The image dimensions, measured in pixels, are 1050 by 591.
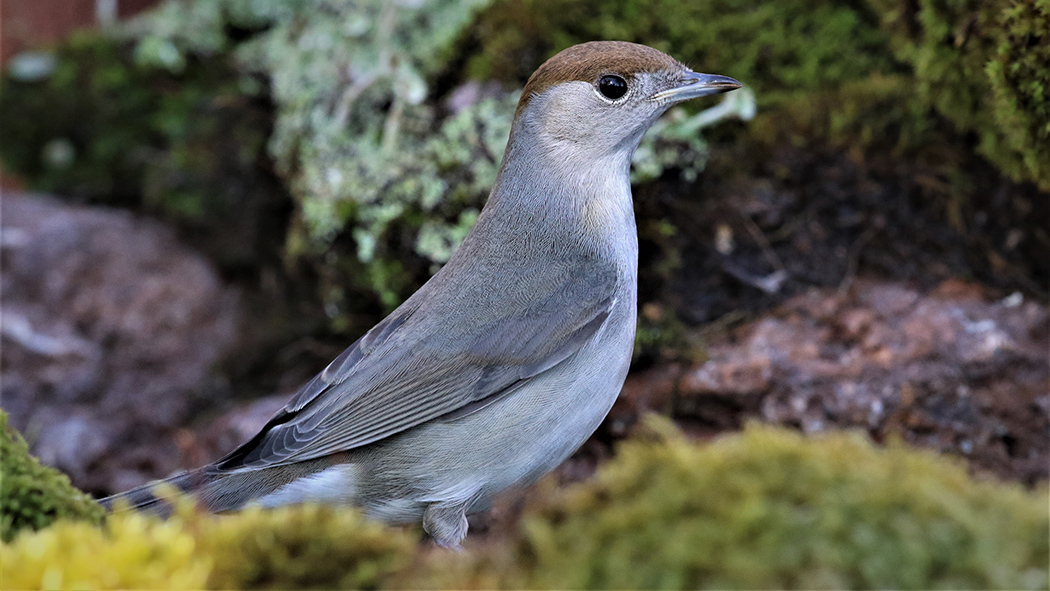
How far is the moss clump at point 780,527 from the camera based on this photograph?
139 centimetres

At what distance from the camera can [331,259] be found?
16.0 feet

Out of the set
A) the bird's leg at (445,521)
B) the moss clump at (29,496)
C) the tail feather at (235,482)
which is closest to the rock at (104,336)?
the tail feather at (235,482)

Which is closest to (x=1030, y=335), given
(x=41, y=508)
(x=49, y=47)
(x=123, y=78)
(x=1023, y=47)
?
(x=1023, y=47)

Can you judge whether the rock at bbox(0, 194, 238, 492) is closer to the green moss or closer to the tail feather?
the tail feather

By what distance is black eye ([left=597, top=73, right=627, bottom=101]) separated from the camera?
340 centimetres

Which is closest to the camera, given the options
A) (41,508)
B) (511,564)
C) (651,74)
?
(511,564)

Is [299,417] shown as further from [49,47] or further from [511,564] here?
[49,47]

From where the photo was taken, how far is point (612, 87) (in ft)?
11.2

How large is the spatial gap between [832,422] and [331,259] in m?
2.78

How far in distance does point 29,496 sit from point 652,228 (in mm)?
3055

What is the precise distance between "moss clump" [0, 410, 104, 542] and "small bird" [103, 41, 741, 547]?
0.58 metres

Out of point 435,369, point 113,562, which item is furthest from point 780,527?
point 435,369

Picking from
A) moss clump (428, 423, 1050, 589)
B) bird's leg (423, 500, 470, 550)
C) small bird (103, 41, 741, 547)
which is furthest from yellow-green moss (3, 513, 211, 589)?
bird's leg (423, 500, 470, 550)

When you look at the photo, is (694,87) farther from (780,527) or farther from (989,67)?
(780,527)
